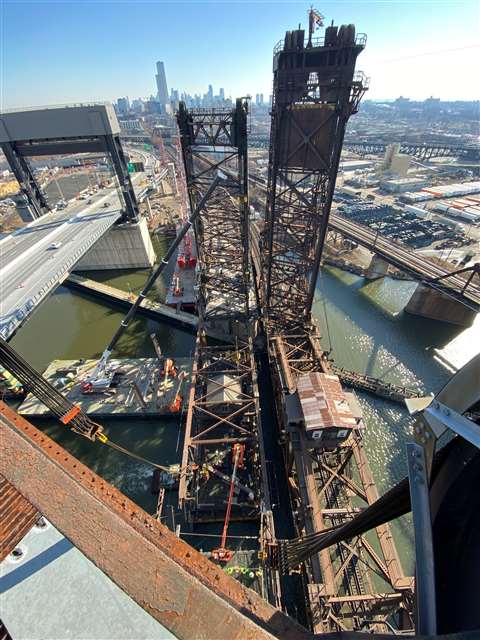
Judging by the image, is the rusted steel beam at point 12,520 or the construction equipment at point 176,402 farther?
the construction equipment at point 176,402

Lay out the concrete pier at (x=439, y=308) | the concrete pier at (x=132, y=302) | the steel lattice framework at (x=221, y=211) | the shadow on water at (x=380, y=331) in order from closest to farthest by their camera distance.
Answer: the steel lattice framework at (x=221, y=211) < the shadow on water at (x=380, y=331) < the concrete pier at (x=132, y=302) < the concrete pier at (x=439, y=308)

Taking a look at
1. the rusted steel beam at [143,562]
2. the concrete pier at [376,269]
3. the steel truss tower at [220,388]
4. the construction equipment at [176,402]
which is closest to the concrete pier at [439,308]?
the concrete pier at [376,269]

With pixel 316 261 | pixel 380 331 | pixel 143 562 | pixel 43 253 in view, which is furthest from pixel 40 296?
pixel 380 331

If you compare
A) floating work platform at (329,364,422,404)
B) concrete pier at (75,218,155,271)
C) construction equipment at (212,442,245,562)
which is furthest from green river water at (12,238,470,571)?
construction equipment at (212,442,245,562)

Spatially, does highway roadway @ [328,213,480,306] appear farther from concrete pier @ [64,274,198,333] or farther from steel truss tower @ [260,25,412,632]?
concrete pier @ [64,274,198,333]

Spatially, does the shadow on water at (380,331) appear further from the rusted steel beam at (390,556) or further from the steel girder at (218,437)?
the rusted steel beam at (390,556)

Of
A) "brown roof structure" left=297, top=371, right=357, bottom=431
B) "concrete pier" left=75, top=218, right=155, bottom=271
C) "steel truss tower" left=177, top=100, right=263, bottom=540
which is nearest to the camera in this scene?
"brown roof structure" left=297, top=371, right=357, bottom=431
